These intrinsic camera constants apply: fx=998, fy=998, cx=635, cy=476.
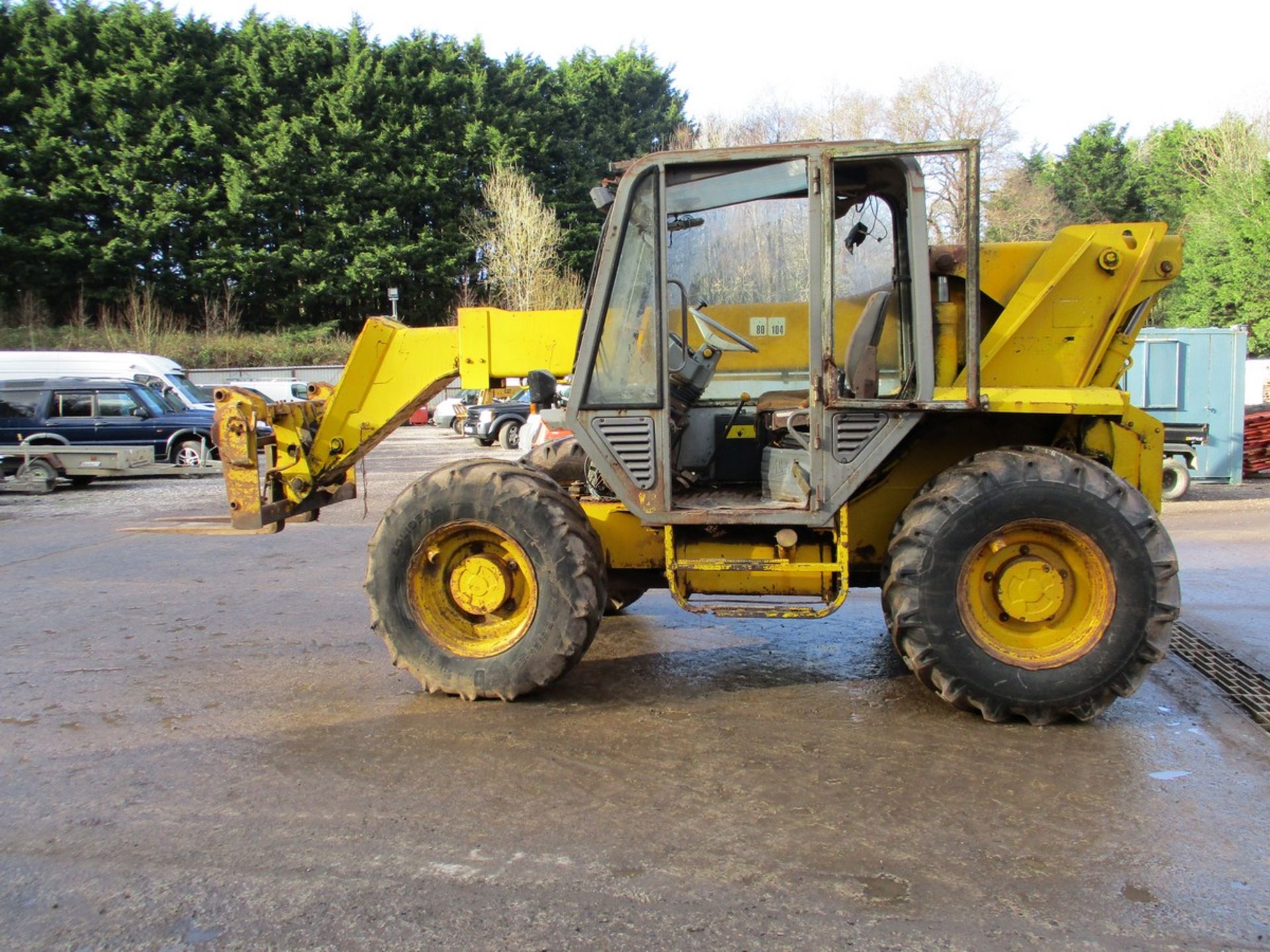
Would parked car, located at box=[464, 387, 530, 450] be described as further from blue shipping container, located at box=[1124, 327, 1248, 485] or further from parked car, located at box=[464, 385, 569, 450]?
blue shipping container, located at box=[1124, 327, 1248, 485]

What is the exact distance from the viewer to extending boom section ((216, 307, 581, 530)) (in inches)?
222

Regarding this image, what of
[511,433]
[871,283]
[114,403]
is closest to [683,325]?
[871,283]

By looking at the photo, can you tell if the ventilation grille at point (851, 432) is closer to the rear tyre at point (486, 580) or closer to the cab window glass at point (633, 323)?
the cab window glass at point (633, 323)

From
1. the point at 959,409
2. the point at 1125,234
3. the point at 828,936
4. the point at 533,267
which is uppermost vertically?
the point at 533,267

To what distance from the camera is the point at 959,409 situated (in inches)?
186

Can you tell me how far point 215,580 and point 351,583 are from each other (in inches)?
53.1

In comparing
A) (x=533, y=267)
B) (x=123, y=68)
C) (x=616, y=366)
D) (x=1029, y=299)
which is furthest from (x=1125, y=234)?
(x=123, y=68)

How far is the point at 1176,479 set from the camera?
1402cm

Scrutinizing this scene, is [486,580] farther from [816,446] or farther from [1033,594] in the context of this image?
[1033,594]

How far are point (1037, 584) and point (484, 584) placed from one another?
2.78 m

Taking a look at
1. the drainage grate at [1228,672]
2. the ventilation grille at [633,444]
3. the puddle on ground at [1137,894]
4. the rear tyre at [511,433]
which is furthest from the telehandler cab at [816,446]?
the rear tyre at [511,433]

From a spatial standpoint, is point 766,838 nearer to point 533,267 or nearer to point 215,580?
point 215,580

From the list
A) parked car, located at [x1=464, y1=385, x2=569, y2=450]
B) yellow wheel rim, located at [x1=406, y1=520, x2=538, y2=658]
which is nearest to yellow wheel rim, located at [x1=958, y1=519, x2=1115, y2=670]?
yellow wheel rim, located at [x1=406, y1=520, x2=538, y2=658]

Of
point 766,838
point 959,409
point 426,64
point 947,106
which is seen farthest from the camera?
point 426,64
